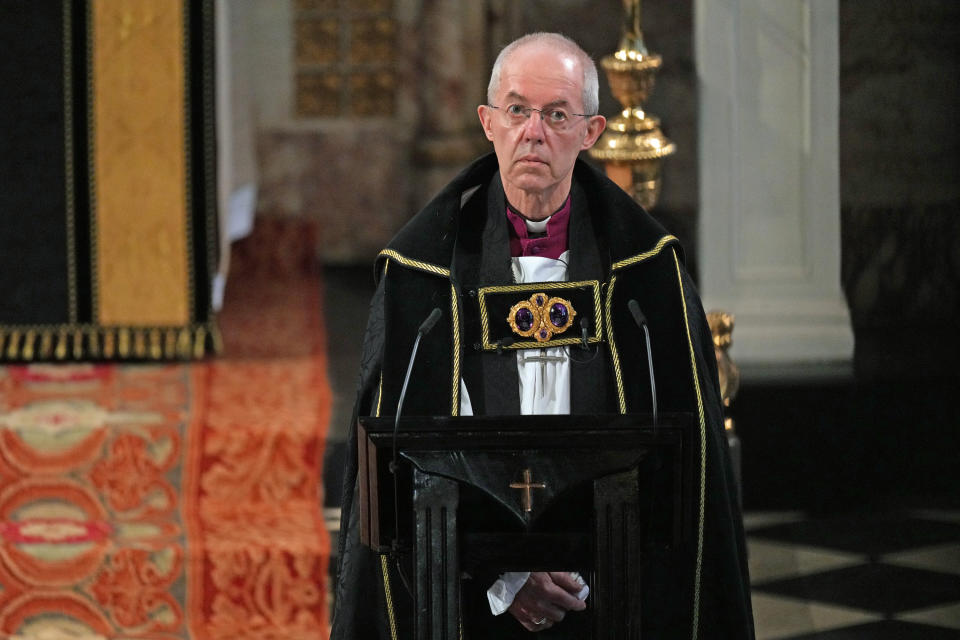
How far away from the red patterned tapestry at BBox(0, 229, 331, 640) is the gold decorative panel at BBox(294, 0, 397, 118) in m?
3.20

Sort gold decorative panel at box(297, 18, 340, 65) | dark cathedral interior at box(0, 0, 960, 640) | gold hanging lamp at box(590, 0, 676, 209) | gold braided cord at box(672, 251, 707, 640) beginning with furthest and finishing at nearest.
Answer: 1. gold decorative panel at box(297, 18, 340, 65)
2. dark cathedral interior at box(0, 0, 960, 640)
3. gold hanging lamp at box(590, 0, 676, 209)
4. gold braided cord at box(672, 251, 707, 640)

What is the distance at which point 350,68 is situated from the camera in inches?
348

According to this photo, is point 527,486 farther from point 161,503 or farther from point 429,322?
point 161,503

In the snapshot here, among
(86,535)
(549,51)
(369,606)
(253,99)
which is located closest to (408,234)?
(549,51)

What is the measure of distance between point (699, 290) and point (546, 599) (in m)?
3.81

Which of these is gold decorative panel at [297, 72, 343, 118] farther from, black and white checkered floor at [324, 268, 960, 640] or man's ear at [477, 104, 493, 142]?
man's ear at [477, 104, 493, 142]

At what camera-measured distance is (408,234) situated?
278 cm

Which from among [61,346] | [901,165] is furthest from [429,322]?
[901,165]

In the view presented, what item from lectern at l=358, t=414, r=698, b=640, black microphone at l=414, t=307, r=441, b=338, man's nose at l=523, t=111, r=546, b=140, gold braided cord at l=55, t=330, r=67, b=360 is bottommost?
lectern at l=358, t=414, r=698, b=640

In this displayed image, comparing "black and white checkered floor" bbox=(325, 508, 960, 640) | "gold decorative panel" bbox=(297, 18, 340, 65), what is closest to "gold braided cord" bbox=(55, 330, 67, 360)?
"black and white checkered floor" bbox=(325, 508, 960, 640)

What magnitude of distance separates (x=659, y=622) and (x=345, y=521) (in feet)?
1.98

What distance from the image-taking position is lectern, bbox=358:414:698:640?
94.0 inches

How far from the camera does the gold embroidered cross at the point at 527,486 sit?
2406 mm

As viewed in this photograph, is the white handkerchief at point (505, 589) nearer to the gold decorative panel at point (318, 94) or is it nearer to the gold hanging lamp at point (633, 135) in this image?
the gold hanging lamp at point (633, 135)
